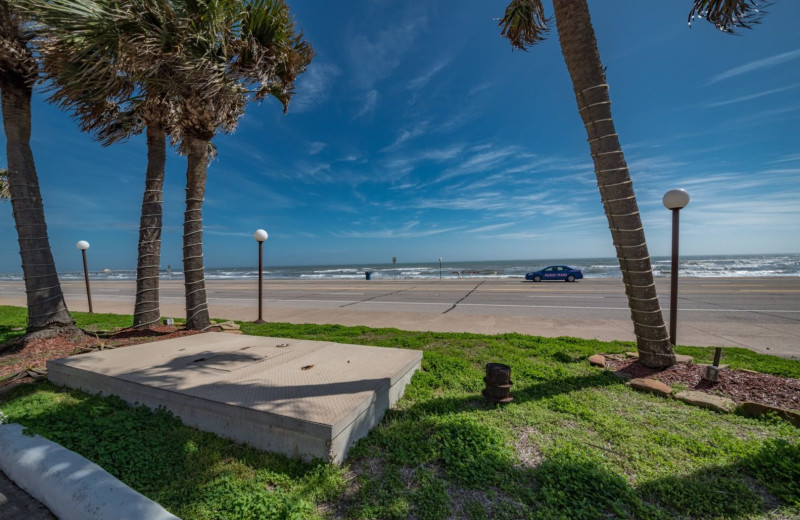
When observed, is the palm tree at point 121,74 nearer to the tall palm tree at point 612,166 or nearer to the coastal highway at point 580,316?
the coastal highway at point 580,316

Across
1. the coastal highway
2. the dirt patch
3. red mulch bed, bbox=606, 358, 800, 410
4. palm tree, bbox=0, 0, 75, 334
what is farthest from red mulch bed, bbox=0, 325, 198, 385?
red mulch bed, bbox=606, 358, 800, 410

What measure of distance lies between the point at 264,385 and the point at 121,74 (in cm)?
617

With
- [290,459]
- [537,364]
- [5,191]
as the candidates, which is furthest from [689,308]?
[5,191]

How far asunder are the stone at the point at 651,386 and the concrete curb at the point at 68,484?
15.4 ft

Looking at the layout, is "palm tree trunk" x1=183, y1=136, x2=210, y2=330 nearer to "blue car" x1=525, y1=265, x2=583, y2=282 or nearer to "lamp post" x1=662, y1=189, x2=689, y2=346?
"lamp post" x1=662, y1=189, x2=689, y2=346

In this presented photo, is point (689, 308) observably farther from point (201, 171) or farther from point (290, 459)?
point (201, 171)

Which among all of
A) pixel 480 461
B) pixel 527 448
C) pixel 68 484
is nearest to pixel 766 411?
→ pixel 527 448

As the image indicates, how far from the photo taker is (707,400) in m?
3.47

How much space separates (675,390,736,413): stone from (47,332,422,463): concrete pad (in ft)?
10.1

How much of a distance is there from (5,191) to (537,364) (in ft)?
81.2

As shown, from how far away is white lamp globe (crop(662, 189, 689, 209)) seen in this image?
5.47 meters

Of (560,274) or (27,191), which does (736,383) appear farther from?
(560,274)

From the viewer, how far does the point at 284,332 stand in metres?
7.42

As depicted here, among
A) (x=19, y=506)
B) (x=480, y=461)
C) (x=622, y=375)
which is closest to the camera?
(x=19, y=506)
